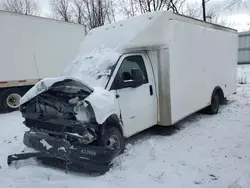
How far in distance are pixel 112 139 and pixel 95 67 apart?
1537 millimetres

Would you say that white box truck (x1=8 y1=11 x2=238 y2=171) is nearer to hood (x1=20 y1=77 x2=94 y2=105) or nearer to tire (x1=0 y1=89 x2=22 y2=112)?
hood (x1=20 y1=77 x2=94 y2=105)

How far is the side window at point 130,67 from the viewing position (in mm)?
4980

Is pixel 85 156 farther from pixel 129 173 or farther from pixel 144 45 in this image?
pixel 144 45

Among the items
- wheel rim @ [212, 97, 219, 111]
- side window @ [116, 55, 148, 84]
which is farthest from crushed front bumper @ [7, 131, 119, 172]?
wheel rim @ [212, 97, 219, 111]

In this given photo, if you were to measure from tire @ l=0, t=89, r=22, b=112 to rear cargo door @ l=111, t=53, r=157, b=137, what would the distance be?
6654 mm

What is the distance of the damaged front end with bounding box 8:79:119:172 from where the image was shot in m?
4.02

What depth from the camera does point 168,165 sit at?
445 centimetres

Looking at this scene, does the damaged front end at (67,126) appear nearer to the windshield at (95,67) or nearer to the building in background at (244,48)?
the windshield at (95,67)

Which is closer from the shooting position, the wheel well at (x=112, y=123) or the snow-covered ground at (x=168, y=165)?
the snow-covered ground at (x=168, y=165)

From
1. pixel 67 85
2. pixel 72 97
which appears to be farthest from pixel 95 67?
pixel 72 97

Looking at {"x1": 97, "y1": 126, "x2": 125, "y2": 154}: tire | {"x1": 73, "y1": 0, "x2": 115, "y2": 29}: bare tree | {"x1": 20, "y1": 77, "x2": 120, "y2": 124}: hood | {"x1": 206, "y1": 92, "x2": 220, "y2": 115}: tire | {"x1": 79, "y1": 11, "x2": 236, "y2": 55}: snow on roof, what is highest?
{"x1": 73, "y1": 0, "x2": 115, "y2": 29}: bare tree

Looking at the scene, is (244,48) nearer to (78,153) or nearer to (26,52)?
(26,52)

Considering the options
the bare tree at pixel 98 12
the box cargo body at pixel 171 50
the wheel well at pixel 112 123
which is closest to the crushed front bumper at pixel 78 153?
the wheel well at pixel 112 123

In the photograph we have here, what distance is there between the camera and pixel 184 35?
242 inches
